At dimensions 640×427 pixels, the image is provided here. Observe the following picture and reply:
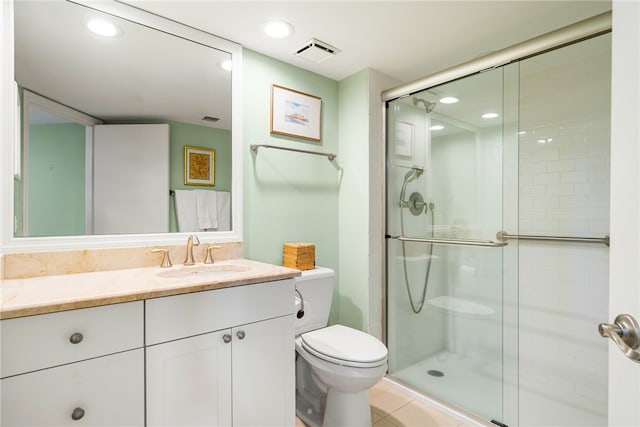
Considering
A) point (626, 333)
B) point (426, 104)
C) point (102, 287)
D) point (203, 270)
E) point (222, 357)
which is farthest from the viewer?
point (426, 104)

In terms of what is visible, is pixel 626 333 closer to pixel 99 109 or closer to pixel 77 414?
pixel 77 414

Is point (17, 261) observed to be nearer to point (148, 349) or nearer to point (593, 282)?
point (148, 349)

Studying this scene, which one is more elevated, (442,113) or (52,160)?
(442,113)

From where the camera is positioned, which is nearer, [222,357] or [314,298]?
[222,357]

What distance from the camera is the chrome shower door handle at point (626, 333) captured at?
1.95 ft

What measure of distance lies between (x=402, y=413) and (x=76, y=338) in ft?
5.72

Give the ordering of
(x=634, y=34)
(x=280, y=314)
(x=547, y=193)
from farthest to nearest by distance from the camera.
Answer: (x=547, y=193) < (x=280, y=314) < (x=634, y=34)

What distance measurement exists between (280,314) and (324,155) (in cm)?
125

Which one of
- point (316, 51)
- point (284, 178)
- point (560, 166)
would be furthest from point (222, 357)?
point (560, 166)

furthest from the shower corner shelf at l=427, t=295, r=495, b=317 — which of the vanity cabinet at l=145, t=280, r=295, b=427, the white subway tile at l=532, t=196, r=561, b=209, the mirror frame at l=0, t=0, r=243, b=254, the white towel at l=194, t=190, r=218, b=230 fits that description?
the white towel at l=194, t=190, r=218, b=230

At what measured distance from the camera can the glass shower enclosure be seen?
5.83 ft

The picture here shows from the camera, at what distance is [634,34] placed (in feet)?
2.05

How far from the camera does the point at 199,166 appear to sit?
183cm

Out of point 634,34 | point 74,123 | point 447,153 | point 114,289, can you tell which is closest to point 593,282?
point 447,153
